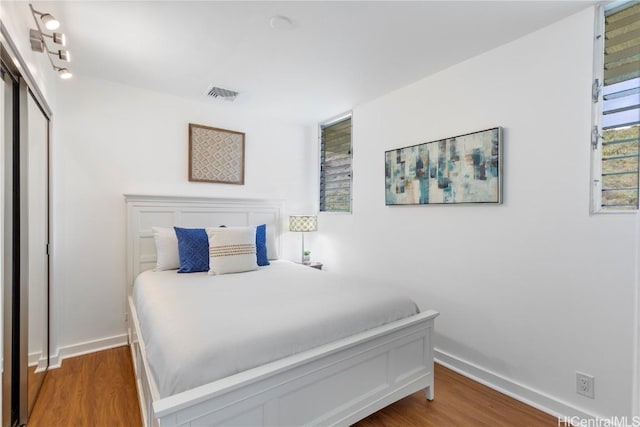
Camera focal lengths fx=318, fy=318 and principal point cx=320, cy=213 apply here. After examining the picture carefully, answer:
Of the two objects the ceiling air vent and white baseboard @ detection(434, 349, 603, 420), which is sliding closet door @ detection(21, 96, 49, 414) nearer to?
the ceiling air vent

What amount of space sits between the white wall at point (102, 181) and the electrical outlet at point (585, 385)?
344 cm

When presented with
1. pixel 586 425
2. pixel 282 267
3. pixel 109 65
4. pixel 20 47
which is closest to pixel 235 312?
pixel 282 267

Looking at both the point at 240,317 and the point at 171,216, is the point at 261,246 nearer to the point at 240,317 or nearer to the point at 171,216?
the point at 171,216

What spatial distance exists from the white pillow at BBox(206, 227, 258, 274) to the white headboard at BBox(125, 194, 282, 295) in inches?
22.5

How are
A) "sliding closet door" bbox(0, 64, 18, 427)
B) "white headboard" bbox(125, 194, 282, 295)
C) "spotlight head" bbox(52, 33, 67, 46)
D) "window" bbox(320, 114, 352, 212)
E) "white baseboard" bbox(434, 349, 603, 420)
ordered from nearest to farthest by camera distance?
"sliding closet door" bbox(0, 64, 18, 427), "spotlight head" bbox(52, 33, 67, 46), "white baseboard" bbox(434, 349, 603, 420), "white headboard" bbox(125, 194, 282, 295), "window" bbox(320, 114, 352, 212)

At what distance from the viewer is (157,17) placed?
1.97 meters

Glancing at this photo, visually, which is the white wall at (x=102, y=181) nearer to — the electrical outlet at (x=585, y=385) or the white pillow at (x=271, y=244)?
the white pillow at (x=271, y=244)

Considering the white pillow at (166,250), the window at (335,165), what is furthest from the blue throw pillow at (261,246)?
the window at (335,165)

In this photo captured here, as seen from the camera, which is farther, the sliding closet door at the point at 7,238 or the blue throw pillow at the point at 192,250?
the blue throw pillow at the point at 192,250

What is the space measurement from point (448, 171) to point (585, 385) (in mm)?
1618

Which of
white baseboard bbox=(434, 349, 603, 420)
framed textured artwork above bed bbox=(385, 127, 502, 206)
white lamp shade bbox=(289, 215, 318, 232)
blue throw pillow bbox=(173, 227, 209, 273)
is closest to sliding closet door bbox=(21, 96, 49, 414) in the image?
blue throw pillow bbox=(173, 227, 209, 273)

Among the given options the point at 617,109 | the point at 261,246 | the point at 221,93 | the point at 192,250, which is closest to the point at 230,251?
the point at 192,250

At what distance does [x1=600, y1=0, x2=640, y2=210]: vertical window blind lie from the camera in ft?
5.73

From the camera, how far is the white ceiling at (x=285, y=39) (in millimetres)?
1884
